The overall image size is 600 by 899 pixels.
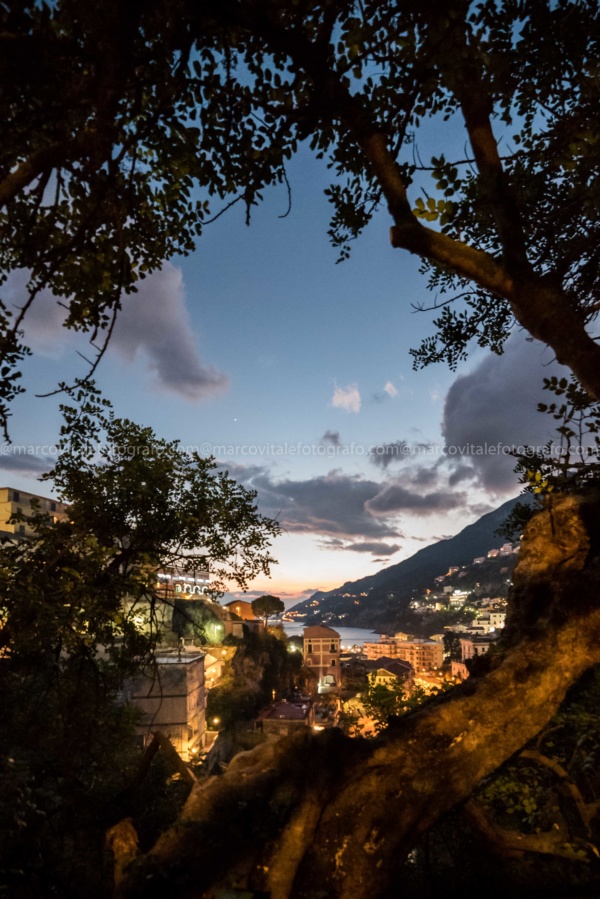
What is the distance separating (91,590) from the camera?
5.70 meters

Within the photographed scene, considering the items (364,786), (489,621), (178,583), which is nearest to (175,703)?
(178,583)

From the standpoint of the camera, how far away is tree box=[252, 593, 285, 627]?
55781 mm

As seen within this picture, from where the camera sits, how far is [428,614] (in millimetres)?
155000

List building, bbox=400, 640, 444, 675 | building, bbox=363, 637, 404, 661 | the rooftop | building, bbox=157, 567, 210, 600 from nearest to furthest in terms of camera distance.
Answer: building, bbox=157, 567, 210, 600, the rooftop, building, bbox=400, 640, 444, 675, building, bbox=363, 637, 404, 661

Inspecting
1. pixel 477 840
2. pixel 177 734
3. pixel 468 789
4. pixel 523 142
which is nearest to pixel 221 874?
pixel 468 789

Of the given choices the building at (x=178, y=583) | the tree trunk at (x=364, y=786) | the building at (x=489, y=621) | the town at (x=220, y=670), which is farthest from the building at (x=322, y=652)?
the tree trunk at (x=364, y=786)

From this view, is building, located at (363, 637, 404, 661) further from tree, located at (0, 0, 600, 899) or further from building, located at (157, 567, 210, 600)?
tree, located at (0, 0, 600, 899)

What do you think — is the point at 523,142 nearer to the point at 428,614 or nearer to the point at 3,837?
the point at 3,837

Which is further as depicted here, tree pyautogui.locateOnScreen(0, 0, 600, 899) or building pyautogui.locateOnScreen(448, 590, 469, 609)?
building pyautogui.locateOnScreen(448, 590, 469, 609)

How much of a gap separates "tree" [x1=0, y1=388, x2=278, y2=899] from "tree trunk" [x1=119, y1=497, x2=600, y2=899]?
5.03ft

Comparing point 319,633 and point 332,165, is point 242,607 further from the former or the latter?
point 332,165

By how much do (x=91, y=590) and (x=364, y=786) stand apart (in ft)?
14.4

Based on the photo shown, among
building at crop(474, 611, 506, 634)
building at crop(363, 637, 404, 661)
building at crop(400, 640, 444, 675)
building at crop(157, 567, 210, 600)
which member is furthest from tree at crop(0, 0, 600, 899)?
building at crop(474, 611, 506, 634)

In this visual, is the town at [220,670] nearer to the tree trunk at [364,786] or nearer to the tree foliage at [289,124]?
the tree trunk at [364,786]
